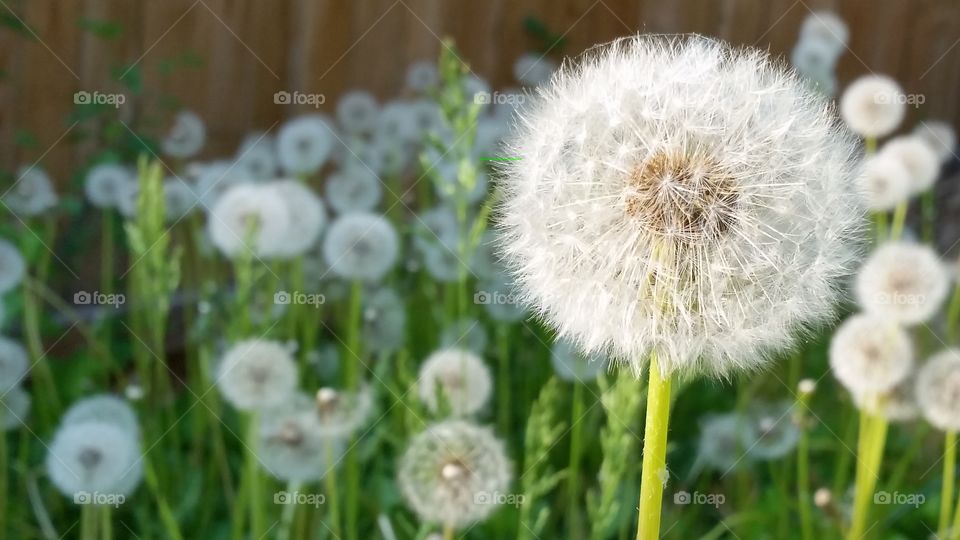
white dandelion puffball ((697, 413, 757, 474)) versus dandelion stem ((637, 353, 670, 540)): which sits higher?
dandelion stem ((637, 353, 670, 540))

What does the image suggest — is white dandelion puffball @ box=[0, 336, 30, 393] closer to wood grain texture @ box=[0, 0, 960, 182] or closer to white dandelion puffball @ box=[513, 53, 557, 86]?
wood grain texture @ box=[0, 0, 960, 182]

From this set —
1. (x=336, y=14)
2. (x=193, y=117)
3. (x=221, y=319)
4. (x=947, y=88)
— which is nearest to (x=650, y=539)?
(x=221, y=319)

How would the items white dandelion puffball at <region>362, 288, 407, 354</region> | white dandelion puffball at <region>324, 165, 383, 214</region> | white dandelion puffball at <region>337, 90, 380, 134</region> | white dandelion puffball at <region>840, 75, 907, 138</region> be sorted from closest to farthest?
white dandelion puffball at <region>840, 75, 907, 138</region>
white dandelion puffball at <region>362, 288, 407, 354</region>
white dandelion puffball at <region>324, 165, 383, 214</region>
white dandelion puffball at <region>337, 90, 380, 134</region>

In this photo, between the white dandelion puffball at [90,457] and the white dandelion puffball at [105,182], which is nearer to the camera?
the white dandelion puffball at [90,457]

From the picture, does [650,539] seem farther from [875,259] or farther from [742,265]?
[875,259]

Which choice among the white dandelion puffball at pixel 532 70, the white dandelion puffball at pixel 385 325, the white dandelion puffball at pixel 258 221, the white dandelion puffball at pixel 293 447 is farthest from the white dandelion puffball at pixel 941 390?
the white dandelion puffball at pixel 532 70

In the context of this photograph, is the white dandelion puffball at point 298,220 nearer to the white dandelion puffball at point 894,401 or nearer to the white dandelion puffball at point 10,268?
the white dandelion puffball at point 10,268

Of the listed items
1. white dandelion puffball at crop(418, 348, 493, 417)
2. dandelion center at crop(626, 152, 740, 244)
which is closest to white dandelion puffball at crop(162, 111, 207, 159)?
white dandelion puffball at crop(418, 348, 493, 417)
